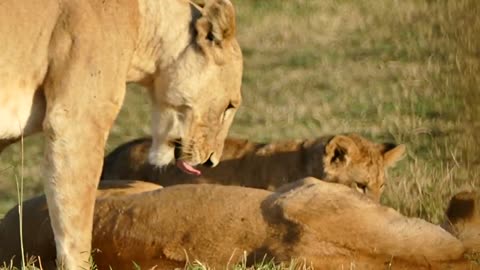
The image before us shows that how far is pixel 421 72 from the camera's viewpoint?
1343 centimetres

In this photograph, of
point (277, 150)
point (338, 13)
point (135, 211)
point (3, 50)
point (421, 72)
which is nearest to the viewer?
point (3, 50)

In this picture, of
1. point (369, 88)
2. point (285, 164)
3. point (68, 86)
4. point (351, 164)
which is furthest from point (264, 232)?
point (369, 88)

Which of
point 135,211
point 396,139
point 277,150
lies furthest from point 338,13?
point 135,211

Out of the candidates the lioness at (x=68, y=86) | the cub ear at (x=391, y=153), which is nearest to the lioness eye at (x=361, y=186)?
the cub ear at (x=391, y=153)

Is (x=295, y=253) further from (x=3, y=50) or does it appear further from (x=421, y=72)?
(x=421, y=72)

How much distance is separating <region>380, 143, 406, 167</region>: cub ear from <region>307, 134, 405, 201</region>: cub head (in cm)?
2

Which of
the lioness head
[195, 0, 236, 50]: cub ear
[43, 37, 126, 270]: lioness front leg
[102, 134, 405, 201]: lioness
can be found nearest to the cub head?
[102, 134, 405, 201]: lioness

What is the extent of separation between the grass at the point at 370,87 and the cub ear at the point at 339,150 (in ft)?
1.06

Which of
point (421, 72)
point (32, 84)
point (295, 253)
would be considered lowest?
point (421, 72)

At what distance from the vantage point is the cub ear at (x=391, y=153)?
8.72 m

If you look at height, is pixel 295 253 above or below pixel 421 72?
above

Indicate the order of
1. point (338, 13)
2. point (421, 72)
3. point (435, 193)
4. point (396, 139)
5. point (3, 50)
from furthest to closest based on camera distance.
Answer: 1. point (338, 13)
2. point (421, 72)
3. point (396, 139)
4. point (435, 193)
5. point (3, 50)

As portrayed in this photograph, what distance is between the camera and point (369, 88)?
42.8 ft

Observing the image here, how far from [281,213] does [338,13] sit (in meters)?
10.2
